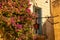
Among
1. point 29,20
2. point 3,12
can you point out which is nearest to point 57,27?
point 29,20

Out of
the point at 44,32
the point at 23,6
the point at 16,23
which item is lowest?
the point at 44,32

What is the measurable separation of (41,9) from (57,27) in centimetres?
282

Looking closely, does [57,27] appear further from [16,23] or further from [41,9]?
[41,9]

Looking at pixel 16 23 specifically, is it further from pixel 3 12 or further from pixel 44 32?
pixel 44 32

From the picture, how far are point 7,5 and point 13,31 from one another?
0.97 meters

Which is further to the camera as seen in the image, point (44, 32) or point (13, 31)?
point (44, 32)

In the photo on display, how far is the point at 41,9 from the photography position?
1111cm

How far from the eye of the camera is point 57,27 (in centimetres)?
846

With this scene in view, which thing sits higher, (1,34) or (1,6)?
(1,6)

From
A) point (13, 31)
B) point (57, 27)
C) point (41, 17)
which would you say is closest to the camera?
point (13, 31)

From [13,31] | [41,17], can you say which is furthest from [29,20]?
[41,17]

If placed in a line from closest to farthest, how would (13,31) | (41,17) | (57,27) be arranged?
(13,31) → (57,27) → (41,17)

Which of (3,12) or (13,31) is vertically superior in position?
(3,12)

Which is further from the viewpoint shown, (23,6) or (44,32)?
(44,32)
